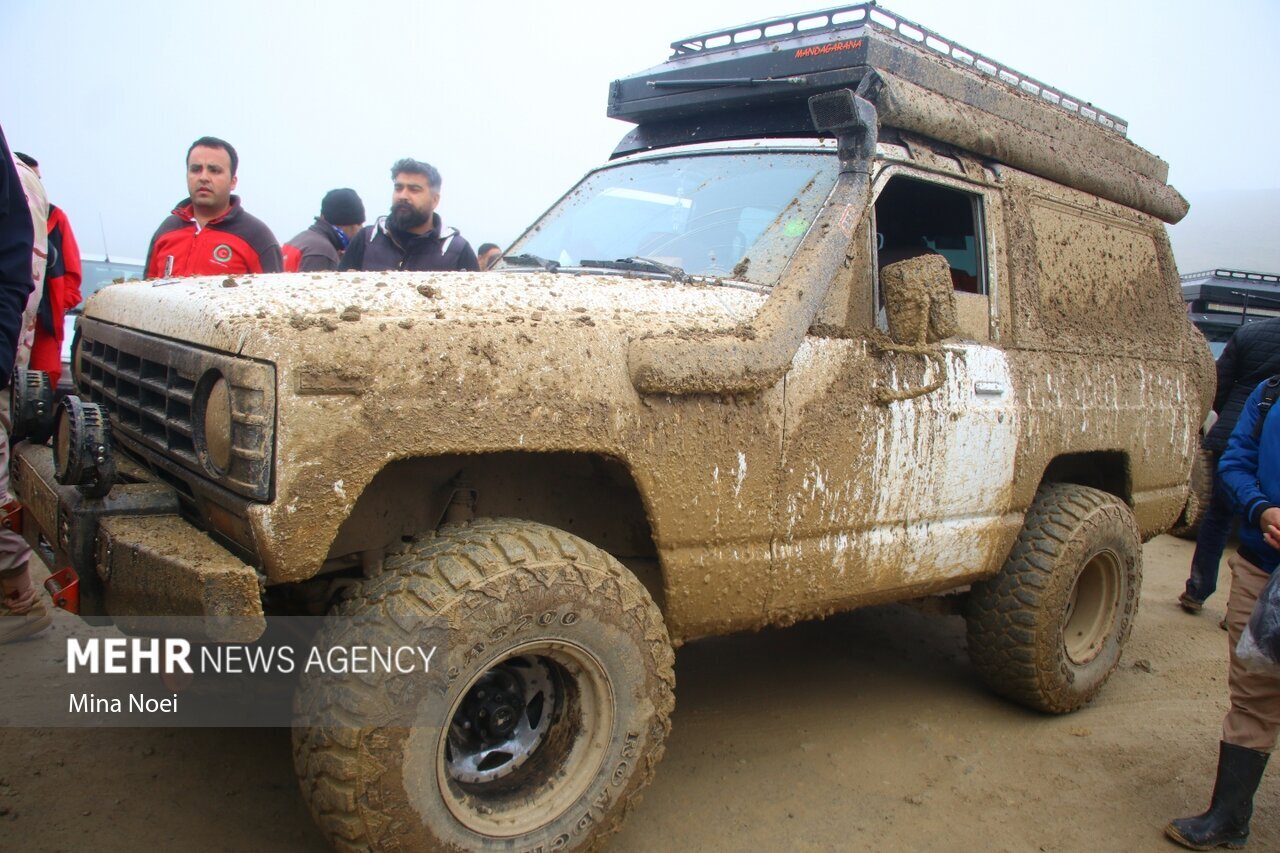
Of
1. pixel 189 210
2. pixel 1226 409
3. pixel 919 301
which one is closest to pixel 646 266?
pixel 919 301

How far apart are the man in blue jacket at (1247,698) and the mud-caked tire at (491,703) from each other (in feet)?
6.20

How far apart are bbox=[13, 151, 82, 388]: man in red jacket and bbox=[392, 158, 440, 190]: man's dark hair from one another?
5.12 ft

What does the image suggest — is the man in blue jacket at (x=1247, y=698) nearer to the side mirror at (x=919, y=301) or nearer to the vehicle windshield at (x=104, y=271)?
the side mirror at (x=919, y=301)

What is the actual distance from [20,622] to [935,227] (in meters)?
4.20

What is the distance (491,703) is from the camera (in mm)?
2475

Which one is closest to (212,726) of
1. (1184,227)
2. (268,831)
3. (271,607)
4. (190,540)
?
(268,831)

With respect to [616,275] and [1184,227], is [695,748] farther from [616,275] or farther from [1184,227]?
[1184,227]

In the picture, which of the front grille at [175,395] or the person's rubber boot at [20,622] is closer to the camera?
the front grille at [175,395]

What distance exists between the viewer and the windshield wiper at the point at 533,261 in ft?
11.1

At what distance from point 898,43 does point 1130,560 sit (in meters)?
2.47

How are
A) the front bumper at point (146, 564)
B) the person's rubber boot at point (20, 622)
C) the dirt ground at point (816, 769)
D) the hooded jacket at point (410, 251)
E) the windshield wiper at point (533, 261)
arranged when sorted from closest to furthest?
the front bumper at point (146, 564) → the dirt ground at point (816, 769) → the windshield wiper at point (533, 261) → the person's rubber boot at point (20, 622) → the hooded jacket at point (410, 251)

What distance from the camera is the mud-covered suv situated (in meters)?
2.12

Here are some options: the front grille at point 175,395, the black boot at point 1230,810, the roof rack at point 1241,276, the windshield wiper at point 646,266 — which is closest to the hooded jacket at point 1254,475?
the black boot at point 1230,810

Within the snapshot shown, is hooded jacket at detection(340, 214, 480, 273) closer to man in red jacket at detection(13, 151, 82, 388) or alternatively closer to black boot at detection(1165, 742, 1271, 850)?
man in red jacket at detection(13, 151, 82, 388)
